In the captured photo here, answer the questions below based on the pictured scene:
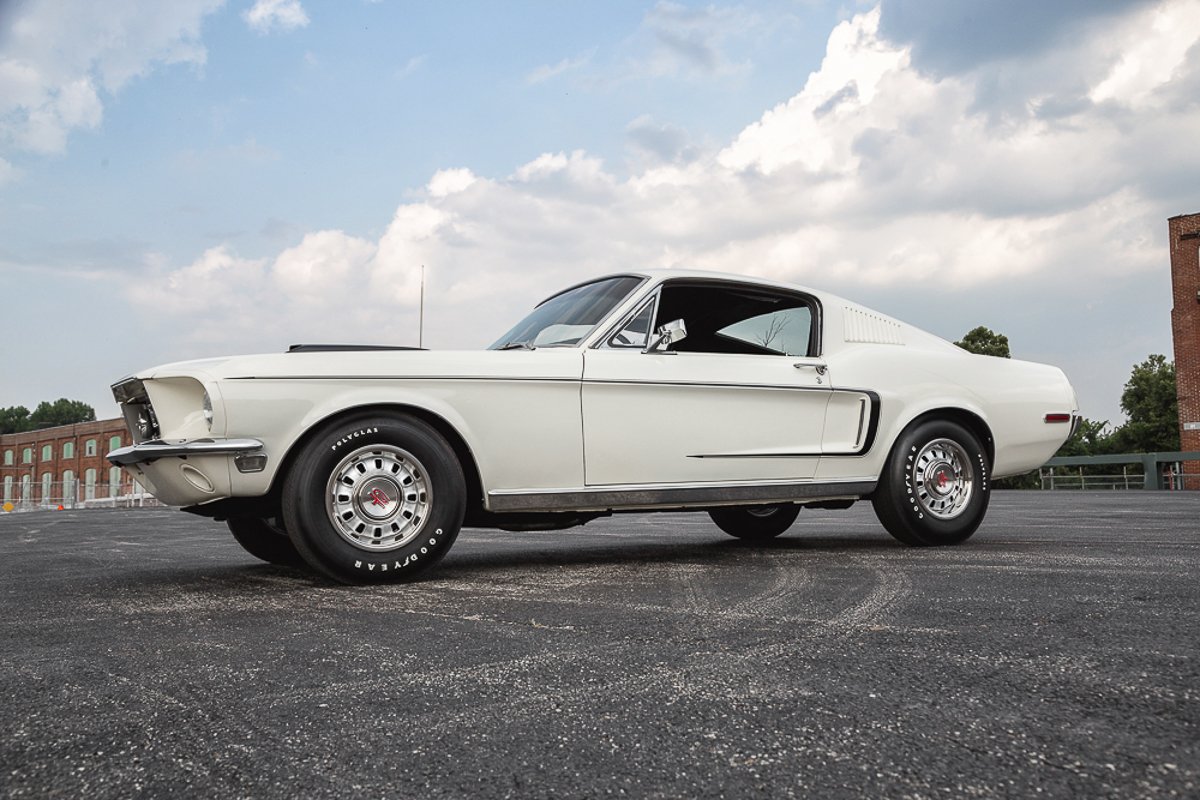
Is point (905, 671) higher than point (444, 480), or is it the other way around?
point (444, 480)

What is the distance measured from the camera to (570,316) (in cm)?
524

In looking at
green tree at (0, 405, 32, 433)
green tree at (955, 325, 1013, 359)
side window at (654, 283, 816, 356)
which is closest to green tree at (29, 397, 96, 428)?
green tree at (0, 405, 32, 433)

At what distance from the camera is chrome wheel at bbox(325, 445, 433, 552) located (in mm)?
4090

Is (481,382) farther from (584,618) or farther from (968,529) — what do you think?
(968,529)

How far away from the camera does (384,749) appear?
1.75 meters

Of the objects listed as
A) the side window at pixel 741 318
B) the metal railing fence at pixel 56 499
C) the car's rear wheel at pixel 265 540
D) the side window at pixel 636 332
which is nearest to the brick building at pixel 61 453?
the metal railing fence at pixel 56 499

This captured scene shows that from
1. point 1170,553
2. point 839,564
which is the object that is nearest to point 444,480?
point 839,564

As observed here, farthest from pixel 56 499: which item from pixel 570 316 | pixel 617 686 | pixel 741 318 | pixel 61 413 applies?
pixel 61 413

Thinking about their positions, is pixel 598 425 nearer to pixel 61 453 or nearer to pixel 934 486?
pixel 934 486

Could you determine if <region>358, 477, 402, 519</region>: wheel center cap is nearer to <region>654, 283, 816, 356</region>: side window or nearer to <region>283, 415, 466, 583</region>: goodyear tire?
<region>283, 415, 466, 583</region>: goodyear tire

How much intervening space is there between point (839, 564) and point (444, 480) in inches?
85.5

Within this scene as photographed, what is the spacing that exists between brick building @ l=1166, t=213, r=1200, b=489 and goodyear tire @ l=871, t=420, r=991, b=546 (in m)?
34.2

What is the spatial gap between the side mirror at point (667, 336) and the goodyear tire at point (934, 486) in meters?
1.75

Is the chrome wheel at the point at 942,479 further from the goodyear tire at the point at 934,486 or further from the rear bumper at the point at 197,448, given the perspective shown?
the rear bumper at the point at 197,448
